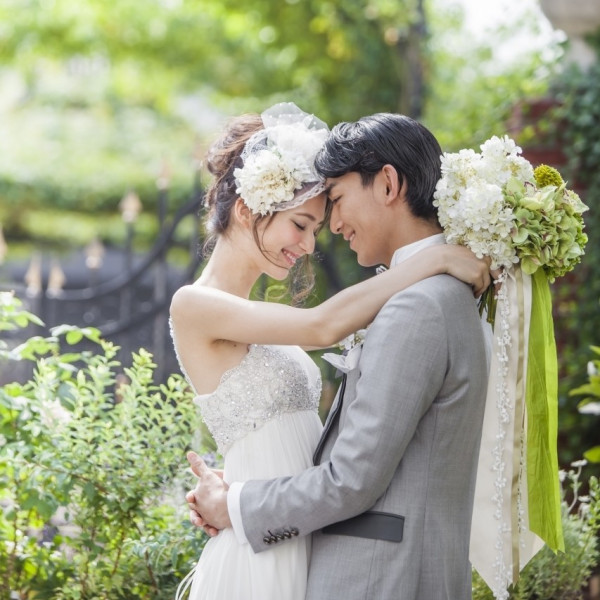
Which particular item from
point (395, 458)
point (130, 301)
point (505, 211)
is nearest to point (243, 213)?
point (505, 211)

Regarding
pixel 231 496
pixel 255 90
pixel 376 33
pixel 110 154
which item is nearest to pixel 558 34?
pixel 376 33

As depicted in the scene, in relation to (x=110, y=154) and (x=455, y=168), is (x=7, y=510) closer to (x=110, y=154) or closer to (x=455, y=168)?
(x=455, y=168)

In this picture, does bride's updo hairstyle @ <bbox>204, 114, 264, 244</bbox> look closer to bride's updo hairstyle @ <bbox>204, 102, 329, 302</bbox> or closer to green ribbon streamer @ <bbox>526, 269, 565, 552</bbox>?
bride's updo hairstyle @ <bbox>204, 102, 329, 302</bbox>

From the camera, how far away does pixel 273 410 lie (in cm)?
275

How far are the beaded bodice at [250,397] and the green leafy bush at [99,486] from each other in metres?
0.74

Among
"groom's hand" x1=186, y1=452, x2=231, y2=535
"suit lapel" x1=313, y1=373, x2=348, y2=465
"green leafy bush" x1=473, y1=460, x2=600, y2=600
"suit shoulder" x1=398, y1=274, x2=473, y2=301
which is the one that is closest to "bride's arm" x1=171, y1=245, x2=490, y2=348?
"suit shoulder" x1=398, y1=274, x2=473, y2=301

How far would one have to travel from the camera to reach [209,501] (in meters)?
2.57

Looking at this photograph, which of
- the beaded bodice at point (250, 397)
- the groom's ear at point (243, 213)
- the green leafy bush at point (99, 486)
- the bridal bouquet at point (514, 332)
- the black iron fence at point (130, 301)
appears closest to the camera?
the bridal bouquet at point (514, 332)

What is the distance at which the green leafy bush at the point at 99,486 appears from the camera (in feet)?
11.2

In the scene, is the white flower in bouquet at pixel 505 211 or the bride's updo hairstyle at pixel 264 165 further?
the bride's updo hairstyle at pixel 264 165

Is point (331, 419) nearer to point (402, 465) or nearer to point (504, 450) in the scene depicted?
point (402, 465)

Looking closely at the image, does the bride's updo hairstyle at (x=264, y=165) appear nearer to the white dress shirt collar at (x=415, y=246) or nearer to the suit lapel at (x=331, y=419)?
the white dress shirt collar at (x=415, y=246)

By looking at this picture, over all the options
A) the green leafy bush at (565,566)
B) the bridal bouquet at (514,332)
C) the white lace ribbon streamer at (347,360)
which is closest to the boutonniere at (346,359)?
the white lace ribbon streamer at (347,360)

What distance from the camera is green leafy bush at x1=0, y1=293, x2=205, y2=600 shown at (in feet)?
11.2
